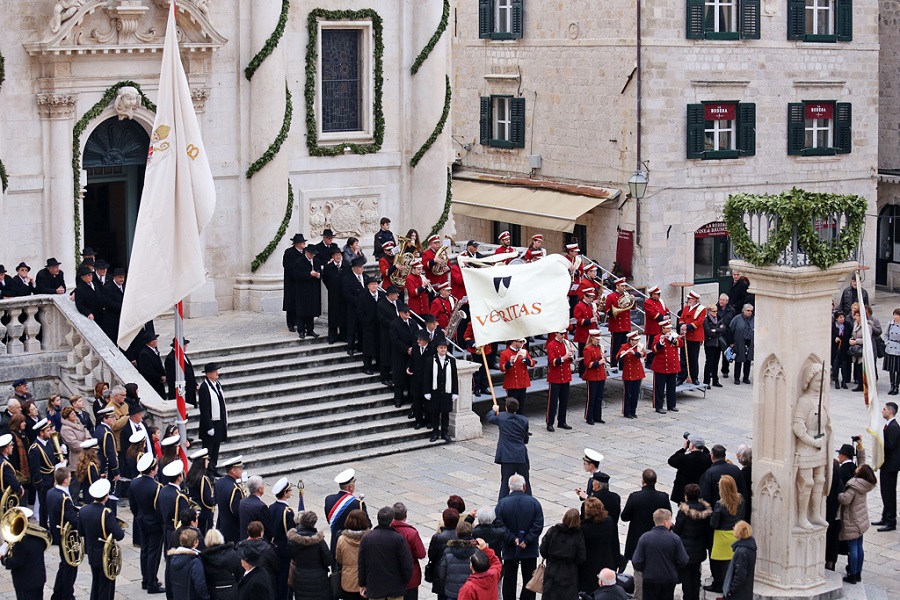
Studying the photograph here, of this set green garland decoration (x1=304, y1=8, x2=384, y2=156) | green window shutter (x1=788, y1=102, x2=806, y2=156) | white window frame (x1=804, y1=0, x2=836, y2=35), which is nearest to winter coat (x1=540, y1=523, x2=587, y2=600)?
green garland decoration (x1=304, y1=8, x2=384, y2=156)

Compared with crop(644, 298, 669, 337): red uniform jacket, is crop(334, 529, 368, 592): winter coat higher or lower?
lower

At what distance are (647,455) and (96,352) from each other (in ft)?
28.0

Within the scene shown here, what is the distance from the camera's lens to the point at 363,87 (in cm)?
3094

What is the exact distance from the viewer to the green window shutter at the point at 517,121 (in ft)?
136

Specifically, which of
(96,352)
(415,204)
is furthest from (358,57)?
(96,352)

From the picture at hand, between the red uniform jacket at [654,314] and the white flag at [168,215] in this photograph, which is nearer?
the white flag at [168,215]

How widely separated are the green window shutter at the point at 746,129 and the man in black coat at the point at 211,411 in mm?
19363

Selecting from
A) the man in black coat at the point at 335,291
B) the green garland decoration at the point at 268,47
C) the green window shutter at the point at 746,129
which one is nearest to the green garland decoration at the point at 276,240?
the green garland decoration at the point at 268,47

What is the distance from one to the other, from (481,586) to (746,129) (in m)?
25.0

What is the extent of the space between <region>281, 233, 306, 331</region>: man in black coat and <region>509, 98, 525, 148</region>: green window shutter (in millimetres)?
14985

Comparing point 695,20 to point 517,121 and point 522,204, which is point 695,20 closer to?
point 517,121

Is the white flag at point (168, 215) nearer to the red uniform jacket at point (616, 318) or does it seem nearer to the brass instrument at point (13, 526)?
the brass instrument at point (13, 526)

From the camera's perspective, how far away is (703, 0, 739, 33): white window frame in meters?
38.0

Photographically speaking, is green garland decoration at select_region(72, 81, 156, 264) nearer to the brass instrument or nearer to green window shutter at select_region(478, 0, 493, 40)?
the brass instrument
